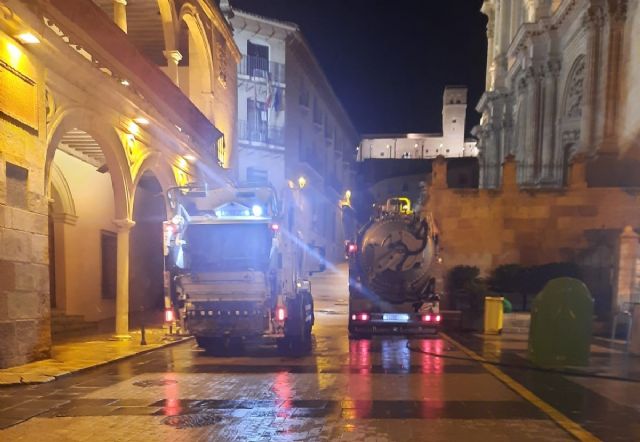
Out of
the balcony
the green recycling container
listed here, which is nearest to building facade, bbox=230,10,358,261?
the balcony

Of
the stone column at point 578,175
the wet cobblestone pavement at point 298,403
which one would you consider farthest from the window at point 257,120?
the wet cobblestone pavement at point 298,403

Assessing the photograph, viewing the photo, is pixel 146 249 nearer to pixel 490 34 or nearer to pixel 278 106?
pixel 278 106

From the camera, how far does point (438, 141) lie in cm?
8181

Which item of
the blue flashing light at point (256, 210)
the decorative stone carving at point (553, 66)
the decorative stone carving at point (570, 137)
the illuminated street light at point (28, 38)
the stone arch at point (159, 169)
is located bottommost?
the blue flashing light at point (256, 210)

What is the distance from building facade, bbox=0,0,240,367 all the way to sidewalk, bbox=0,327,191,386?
1.25 feet

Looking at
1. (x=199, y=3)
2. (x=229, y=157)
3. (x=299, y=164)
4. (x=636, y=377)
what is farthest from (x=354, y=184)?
(x=636, y=377)

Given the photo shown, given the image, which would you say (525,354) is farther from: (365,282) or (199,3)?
(199,3)

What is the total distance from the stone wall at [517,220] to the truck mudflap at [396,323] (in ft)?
26.0

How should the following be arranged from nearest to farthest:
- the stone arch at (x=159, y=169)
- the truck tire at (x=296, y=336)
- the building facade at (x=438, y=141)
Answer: the truck tire at (x=296, y=336), the stone arch at (x=159, y=169), the building facade at (x=438, y=141)

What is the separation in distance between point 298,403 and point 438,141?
7895cm

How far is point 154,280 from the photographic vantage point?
19250 mm

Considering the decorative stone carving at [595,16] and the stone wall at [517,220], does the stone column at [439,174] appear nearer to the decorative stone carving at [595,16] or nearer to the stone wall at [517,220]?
the stone wall at [517,220]

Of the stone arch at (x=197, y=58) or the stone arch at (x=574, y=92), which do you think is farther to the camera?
the stone arch at (x=574, y=92)

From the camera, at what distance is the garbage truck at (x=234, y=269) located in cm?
1005
